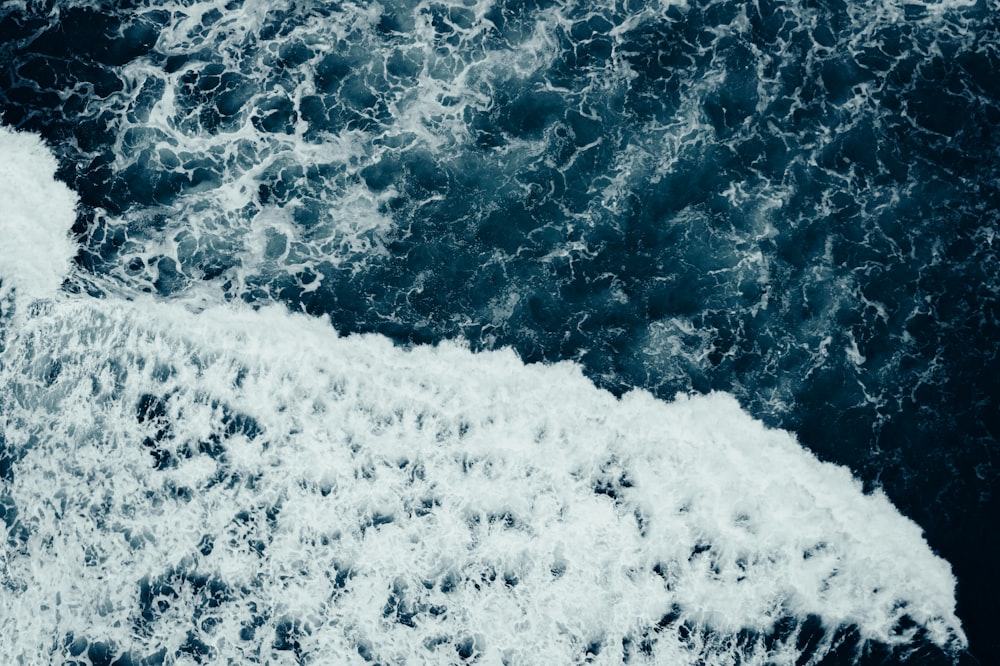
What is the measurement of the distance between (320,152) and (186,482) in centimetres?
1905

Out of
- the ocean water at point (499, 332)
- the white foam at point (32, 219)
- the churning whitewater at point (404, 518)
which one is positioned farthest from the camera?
the white foam at point (32, 219)

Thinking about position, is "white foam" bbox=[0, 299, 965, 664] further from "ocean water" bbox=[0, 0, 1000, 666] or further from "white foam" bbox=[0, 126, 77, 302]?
"white foam" bbox=[0, 126, 77, 302]

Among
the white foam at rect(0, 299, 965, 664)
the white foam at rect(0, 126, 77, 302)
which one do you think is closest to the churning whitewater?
the white foam at rect(0, 299, 965, 664)

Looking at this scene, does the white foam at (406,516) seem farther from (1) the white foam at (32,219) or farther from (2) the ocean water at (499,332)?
(1) the white foam at (32,219)

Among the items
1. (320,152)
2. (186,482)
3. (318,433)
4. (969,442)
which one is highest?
(320,152)

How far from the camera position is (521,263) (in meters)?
42.6

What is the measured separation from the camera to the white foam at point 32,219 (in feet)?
138

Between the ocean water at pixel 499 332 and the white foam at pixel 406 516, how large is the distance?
160mm

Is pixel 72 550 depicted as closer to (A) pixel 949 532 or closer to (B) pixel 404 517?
(B) pixel 404 517

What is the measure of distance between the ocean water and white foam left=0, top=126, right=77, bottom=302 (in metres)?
0.24

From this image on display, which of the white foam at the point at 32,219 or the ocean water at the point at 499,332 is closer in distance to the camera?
the ocean water at the point at 499,332

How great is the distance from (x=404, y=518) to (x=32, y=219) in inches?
1035

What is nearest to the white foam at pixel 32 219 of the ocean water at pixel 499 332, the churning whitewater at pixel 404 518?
the ocean water at pixel 499 332

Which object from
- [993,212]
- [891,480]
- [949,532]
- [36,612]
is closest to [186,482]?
[36,612]
